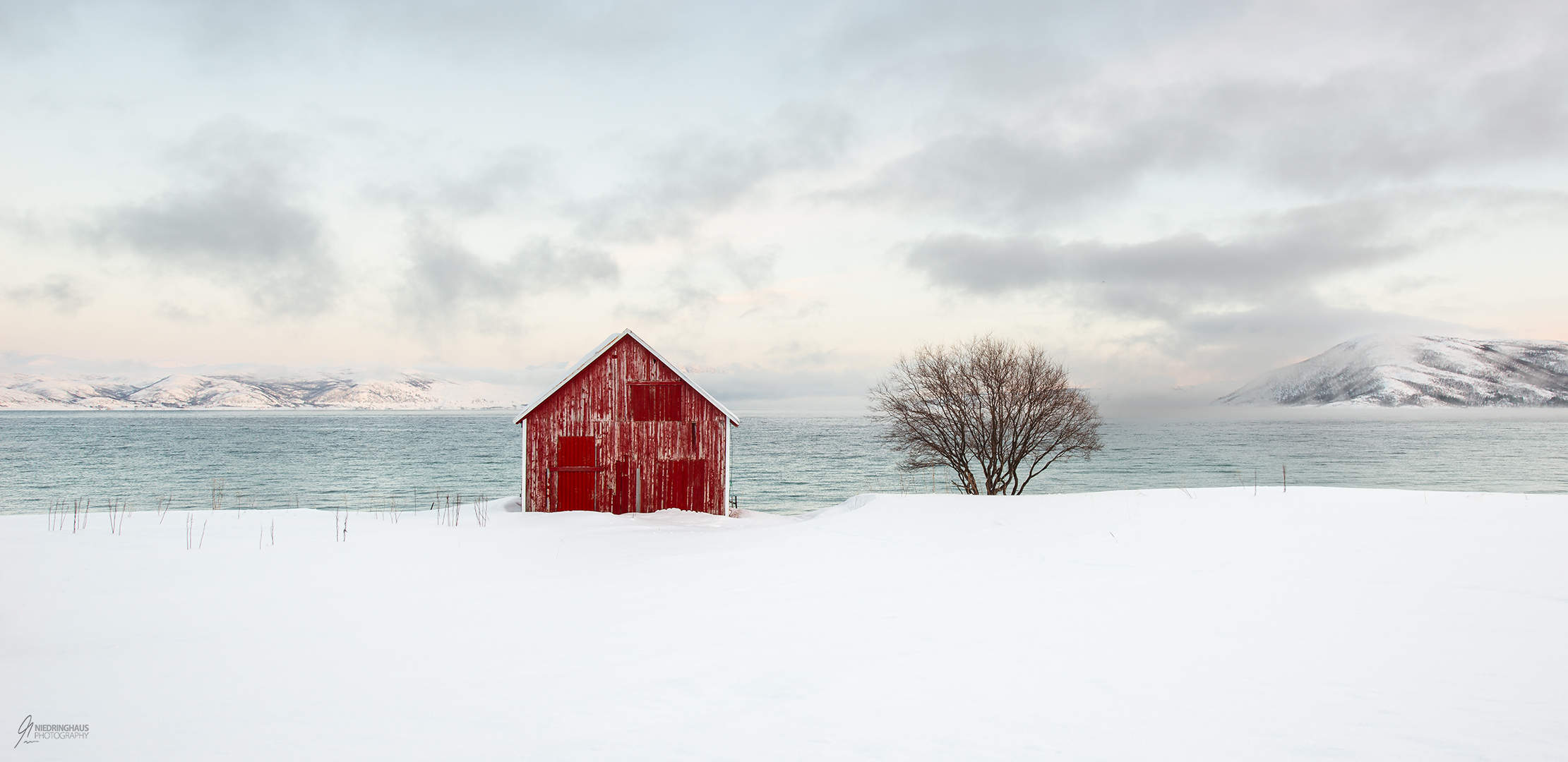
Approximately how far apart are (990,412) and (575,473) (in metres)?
18.2

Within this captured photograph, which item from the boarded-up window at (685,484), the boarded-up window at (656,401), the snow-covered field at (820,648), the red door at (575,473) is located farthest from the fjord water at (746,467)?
the snow-covered field at (820,648)

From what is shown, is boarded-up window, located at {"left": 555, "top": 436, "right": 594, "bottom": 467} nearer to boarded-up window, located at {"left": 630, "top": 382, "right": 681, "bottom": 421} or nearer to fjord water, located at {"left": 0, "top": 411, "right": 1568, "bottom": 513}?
boarded-up window, located at {"left": 630, "top": 382, "right": 681, "bottom": 421}

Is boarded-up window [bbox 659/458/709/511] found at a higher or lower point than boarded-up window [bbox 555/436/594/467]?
lower

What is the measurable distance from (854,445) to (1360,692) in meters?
87.5

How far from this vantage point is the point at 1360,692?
5.40 m

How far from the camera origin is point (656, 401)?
24188mm

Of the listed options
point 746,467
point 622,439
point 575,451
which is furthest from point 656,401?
point 746,467

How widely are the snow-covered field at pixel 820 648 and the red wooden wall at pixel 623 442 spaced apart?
980 centimetres

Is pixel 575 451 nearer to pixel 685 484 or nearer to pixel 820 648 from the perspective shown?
pixel 685 484

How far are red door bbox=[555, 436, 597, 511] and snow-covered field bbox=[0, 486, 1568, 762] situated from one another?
31.9 feet

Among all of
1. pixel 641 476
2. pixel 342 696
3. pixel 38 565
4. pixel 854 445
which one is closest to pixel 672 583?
pixel 342 696

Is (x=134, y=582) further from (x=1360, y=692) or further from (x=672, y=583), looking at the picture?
(x=1360, y=692)

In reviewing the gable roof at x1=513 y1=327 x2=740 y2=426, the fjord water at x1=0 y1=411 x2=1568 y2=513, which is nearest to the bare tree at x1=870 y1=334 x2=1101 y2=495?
the fjord water at x1=0 y1=411 x2=1568 y2=513

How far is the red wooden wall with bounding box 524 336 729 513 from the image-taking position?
77.3 feet
